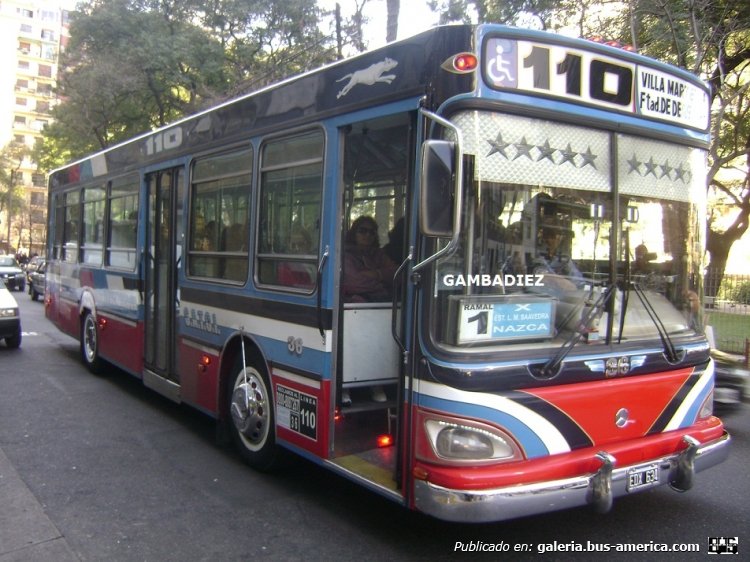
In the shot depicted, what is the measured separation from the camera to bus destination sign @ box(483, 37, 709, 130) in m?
3.36

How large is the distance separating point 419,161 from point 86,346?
713 cm

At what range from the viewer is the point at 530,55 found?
343 centimetres

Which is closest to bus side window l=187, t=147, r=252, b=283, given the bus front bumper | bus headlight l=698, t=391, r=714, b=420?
the bus front bumper

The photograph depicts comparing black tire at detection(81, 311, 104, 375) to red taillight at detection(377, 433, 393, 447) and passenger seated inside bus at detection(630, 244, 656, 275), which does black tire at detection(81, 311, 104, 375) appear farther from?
passenger seated inside bus at detection(630, 244, 656, 275)

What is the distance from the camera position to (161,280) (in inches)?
266

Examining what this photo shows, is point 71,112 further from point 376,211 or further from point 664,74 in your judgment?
point 664,74

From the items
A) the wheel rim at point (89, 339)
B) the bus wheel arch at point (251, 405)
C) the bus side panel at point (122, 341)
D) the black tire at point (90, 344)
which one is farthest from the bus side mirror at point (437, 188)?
the wheel rim at point (89, 339)

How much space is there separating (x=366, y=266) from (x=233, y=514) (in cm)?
199

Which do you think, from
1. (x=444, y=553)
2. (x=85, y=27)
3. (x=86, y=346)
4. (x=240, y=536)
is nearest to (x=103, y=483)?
(x=240, y=536)

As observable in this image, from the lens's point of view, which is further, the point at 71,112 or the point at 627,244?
the point at 71,112

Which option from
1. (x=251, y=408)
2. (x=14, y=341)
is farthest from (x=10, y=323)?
(x=251, y=408)

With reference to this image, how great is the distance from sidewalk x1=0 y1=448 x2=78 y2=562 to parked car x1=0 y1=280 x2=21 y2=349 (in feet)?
21.7

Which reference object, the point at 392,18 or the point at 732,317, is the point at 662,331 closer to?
the point at 732,317

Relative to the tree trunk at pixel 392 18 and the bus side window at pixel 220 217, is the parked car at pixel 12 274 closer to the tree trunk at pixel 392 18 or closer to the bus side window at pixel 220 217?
the tree trunk at pixel 392 18
